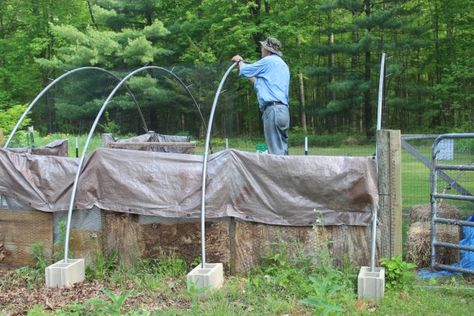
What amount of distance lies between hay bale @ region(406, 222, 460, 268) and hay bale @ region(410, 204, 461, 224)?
200 mm

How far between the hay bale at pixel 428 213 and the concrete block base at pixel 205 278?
272 centimetres

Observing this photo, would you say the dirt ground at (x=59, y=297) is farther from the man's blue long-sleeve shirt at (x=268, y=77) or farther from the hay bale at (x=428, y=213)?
the hay bale at (x=428, y=213)

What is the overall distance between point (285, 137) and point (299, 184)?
55.7 inches

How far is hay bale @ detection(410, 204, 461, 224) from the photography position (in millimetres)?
6109

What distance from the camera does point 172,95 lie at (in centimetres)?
2480

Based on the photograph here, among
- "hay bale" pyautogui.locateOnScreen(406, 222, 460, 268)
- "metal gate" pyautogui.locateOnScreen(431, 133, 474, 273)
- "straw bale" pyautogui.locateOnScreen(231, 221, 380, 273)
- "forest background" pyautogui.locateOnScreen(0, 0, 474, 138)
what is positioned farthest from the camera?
"forest background" pyautogui.locateOnScreen(0, 0, 474, 138)

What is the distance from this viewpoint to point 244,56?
2959 cm

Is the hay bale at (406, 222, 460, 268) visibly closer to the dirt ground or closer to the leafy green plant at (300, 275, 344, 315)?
the leafy green plant at (300, 275, 344, 315)

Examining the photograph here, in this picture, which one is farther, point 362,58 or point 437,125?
point 437,125

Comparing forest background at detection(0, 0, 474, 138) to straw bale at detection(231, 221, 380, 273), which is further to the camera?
forest background at detection(0, 0, 474, 138)

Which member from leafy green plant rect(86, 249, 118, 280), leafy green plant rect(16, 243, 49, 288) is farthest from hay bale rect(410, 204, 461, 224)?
leafy green plant rect(16, 243, 49, 288)

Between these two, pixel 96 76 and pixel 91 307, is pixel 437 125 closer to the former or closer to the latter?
pixel 96 76

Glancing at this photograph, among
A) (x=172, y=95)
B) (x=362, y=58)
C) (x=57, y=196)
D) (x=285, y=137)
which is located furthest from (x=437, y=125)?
(x=57, y=196)

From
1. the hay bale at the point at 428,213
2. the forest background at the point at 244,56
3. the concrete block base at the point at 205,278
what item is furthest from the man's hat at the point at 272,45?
the forest background at the point at 244,56
